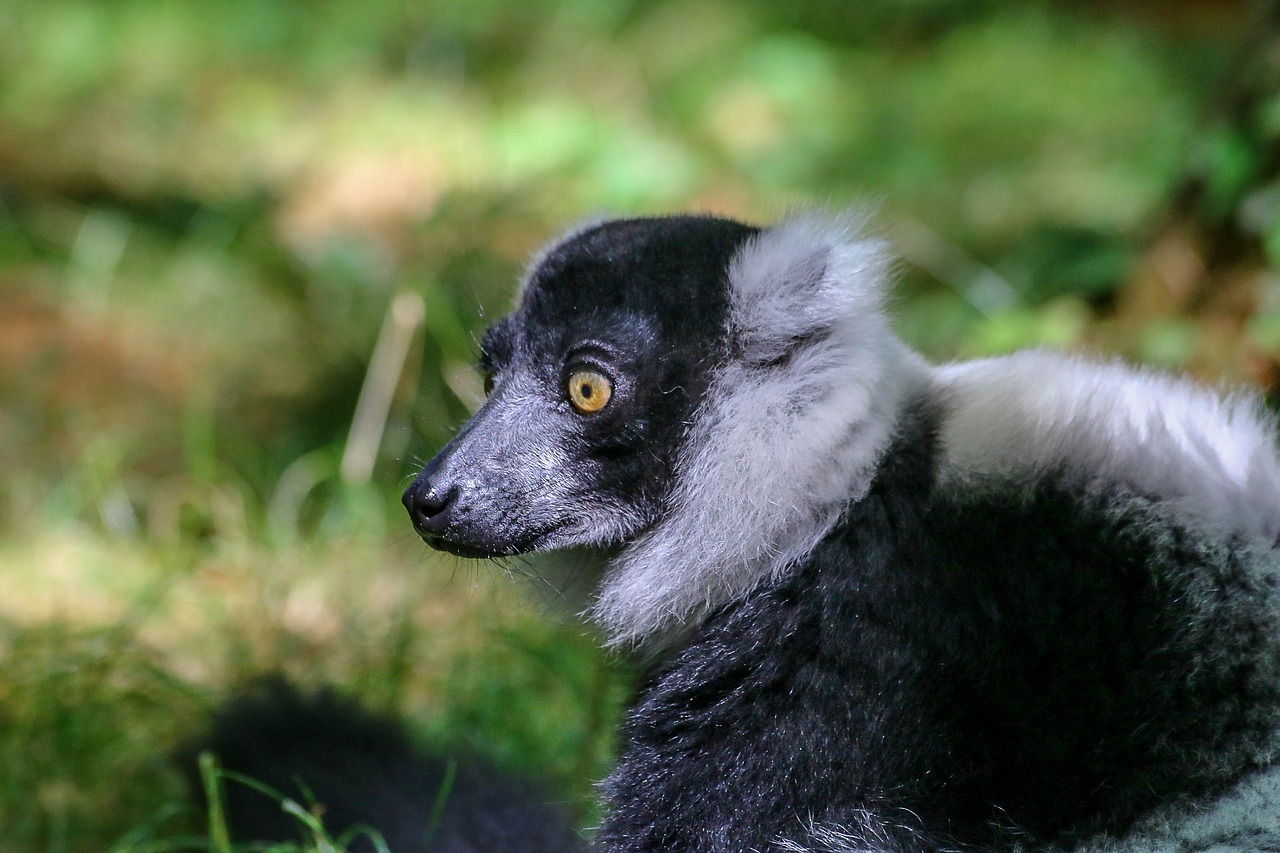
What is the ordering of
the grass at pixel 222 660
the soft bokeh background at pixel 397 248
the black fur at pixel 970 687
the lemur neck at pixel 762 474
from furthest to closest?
the soft bokeh background at pixel 397 248 → the grass at pixel 222 660 → the lemur neck at pixel 762 474 → the black fur at pixel 970 687

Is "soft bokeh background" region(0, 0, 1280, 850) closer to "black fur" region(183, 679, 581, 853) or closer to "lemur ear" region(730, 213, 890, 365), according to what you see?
"black fur" region(183, 679, 581, 853)

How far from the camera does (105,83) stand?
11297mm

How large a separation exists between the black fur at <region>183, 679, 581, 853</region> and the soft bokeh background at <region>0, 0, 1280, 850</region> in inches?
7.0

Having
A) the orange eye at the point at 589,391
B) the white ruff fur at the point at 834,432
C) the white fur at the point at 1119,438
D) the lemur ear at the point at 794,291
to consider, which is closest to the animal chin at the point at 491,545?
the white ruff fur at the point at 834,432

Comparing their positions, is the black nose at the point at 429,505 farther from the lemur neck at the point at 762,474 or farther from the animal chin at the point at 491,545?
the lemur neck at the point at 762,474

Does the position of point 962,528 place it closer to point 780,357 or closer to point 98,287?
point 780,357

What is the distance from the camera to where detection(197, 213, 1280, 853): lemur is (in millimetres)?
2566

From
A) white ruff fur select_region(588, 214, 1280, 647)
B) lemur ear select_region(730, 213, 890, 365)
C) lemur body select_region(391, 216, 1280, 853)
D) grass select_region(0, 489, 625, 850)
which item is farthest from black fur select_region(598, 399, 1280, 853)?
grass select_region(0, 489, 625, 850)

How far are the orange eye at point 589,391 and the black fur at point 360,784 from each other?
1.20 m

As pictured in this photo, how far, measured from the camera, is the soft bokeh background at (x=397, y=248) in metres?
4.60

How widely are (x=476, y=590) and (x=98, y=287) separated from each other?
4537 mm

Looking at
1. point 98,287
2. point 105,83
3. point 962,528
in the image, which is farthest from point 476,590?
point 105,83

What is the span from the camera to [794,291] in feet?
10.3

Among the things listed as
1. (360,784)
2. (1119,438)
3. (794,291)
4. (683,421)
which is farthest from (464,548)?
(1119,438)
